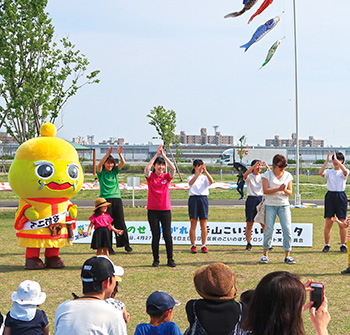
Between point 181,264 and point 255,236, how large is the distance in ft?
8.54

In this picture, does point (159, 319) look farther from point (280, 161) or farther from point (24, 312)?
point (280, 161)

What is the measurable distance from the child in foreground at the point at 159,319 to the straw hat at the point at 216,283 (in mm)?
359

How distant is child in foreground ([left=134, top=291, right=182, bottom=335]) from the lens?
13.3 feet

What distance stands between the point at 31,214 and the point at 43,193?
1.37 feet

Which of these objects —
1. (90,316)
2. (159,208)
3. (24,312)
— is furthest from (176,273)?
(90,316)

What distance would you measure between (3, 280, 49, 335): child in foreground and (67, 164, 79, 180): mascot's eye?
5.46m

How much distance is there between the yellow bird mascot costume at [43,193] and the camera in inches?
375

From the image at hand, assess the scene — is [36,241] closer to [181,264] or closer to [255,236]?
[181,264]

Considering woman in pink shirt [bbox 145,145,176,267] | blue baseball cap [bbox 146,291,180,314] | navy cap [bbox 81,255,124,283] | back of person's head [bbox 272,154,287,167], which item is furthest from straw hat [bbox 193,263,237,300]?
back of person's head [bbox 272,154,287,167]

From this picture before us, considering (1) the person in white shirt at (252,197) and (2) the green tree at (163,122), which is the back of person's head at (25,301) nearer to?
(1) the person in white shirt at (252,197)

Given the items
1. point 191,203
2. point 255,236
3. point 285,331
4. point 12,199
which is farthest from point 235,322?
point 12,199

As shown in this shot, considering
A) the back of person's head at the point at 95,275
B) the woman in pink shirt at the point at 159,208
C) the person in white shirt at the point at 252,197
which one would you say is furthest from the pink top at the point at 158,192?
the back of person's head at the point at 95,275

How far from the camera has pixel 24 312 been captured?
4.35 metres

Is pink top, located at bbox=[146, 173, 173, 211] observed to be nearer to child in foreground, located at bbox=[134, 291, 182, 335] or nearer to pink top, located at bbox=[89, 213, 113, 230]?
pink top, located at bbox=[89, 213, 113, 230]
